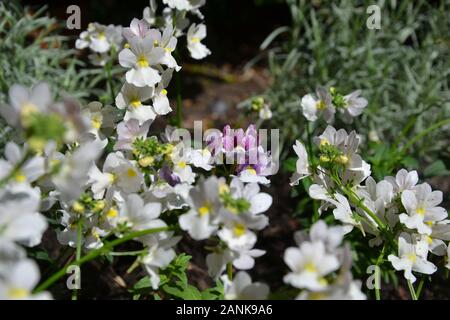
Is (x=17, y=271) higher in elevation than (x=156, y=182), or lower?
lower

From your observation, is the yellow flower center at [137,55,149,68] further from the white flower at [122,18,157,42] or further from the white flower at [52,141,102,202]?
the white flower at [52,141,102,202]

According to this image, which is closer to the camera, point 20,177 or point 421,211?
point 20,177

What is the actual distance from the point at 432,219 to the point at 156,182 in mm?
705

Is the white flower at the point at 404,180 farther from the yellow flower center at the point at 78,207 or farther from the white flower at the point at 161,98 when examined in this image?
the yellow flower center at the point at 78,207

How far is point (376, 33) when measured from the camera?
298 cm

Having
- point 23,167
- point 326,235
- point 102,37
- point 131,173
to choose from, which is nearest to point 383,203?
point 326,235

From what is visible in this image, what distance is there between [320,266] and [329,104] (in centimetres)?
89

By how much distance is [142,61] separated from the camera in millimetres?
1514

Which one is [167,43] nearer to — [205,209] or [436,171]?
[205,209]

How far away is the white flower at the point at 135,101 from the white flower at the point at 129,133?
2.7 inches

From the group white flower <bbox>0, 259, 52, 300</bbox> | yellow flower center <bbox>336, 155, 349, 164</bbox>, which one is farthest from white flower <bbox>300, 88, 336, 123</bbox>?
white flower <bbox>0, 259, 52, 300</bbox>
